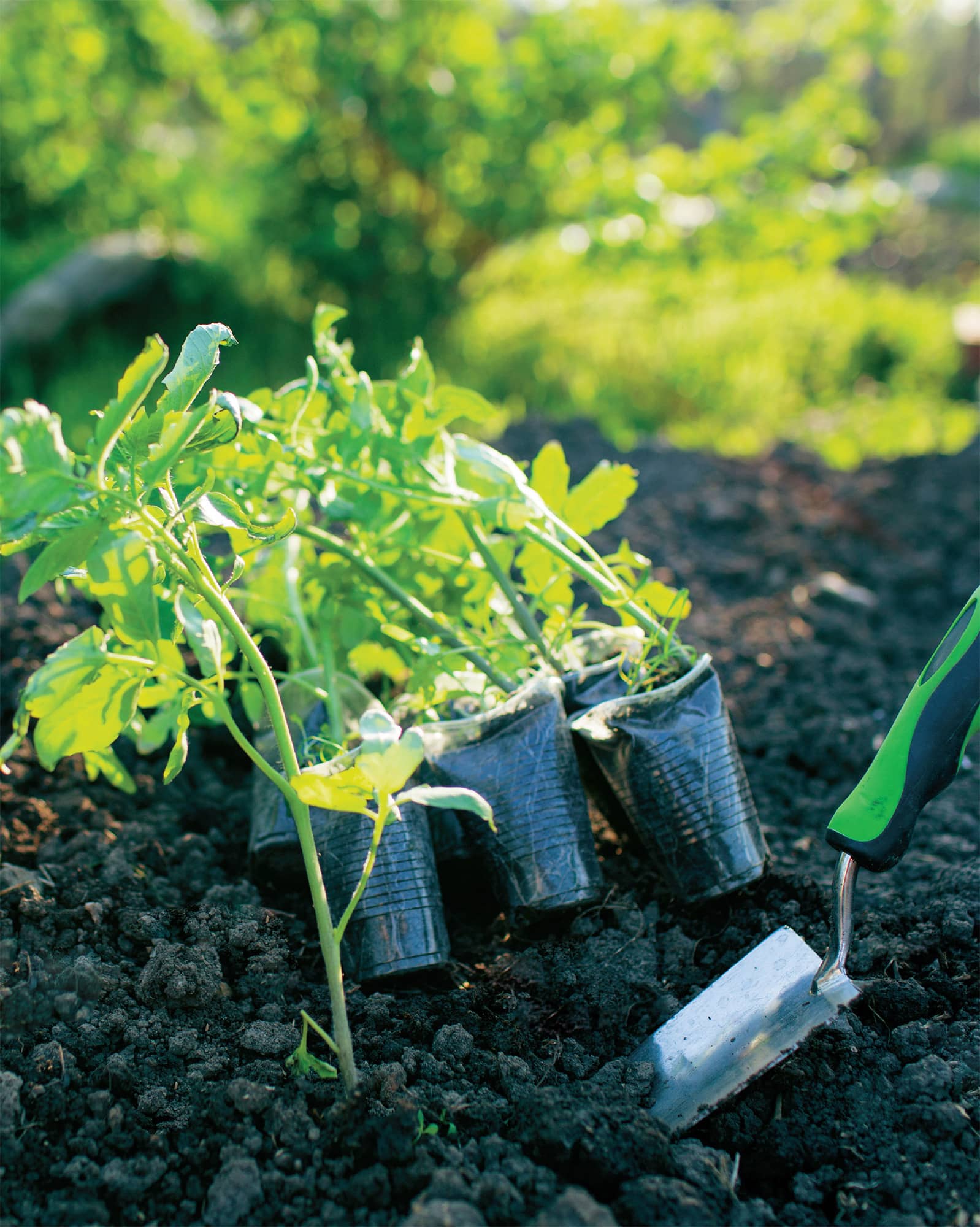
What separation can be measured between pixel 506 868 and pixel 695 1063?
1.01ft

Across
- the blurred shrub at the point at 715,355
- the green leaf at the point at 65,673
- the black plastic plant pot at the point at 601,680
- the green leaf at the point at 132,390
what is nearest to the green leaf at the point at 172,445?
the green leaf at the point at 132,390

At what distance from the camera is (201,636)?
848mm

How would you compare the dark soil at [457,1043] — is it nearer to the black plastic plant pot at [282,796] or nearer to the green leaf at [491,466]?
the black plastic plant pot at [282,796]

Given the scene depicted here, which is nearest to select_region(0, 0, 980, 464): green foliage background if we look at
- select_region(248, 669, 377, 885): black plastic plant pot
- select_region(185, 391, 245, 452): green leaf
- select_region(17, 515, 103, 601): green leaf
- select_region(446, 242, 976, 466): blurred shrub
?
select_region(446, 242, 976, 466): blurred shrub

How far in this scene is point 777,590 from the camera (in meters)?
2.36

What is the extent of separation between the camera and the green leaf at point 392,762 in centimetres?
85

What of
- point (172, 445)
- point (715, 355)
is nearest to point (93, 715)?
point (172, 445)

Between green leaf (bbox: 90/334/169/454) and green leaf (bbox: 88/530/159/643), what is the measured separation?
8 centimetres

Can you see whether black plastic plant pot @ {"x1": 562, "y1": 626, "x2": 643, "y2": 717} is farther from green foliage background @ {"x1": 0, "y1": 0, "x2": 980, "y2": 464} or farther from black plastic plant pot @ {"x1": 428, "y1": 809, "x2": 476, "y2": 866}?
green foliage background @ {"x1": 0, "y1": 0, "x2": 980, "y2": 464}

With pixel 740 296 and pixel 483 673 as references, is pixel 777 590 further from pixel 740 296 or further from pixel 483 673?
pixel 740 296

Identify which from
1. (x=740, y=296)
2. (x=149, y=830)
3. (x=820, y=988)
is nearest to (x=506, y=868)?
(x=820, y=988)

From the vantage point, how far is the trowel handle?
99 cm

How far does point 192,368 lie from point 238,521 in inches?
7.1

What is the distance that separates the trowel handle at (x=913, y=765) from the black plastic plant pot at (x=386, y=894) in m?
0.46
